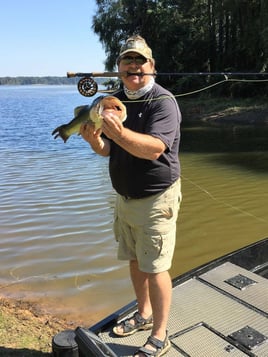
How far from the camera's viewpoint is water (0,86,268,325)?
5.33m

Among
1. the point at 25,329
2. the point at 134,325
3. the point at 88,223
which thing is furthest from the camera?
the point at 88,223

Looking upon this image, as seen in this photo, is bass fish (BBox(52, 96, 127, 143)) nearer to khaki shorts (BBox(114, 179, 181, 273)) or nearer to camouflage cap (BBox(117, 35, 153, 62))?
camouflage cap (BBox(117, 35, 153, 62))

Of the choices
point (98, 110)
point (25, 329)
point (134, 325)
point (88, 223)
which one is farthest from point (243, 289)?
point (88, 223)

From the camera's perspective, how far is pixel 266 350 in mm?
3002

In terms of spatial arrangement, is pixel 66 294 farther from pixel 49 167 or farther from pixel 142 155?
pixel 49 167

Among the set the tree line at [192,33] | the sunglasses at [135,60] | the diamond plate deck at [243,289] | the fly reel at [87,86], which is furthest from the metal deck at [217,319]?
the tree line at [192,33]

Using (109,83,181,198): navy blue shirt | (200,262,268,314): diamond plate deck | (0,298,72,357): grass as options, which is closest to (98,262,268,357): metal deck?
(200,262,268,314): diamond plate deck

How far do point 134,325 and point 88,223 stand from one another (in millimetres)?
4410

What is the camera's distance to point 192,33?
4009 centimetres

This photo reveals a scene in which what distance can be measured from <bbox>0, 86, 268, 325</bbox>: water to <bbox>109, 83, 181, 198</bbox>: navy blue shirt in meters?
2.13

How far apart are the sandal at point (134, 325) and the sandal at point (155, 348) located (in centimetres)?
25

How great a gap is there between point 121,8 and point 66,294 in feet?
139

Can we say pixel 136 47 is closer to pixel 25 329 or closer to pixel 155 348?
pixel 155 348

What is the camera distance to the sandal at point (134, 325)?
3305 mm
